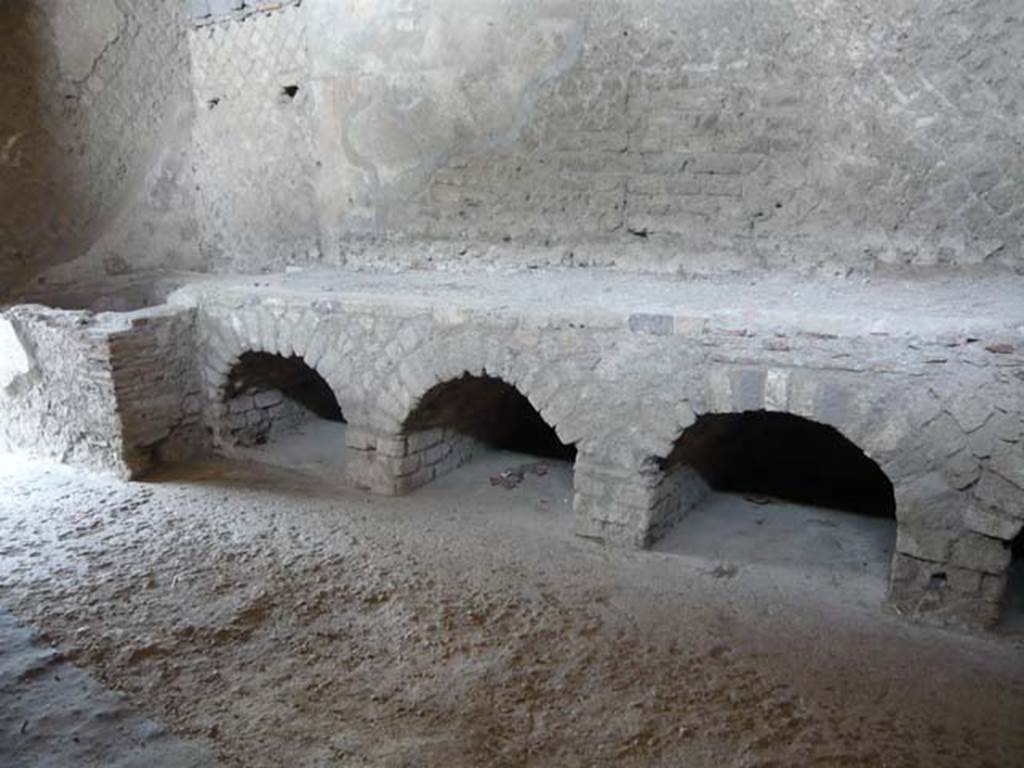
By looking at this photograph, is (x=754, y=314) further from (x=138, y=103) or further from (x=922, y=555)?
(x=138, y=103)

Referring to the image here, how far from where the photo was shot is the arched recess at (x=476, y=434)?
5289mm

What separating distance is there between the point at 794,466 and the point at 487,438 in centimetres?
234

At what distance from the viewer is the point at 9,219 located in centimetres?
654

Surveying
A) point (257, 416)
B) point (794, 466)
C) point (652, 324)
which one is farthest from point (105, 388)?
point (794, 466)

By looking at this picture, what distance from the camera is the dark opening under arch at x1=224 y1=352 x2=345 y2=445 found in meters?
6.04

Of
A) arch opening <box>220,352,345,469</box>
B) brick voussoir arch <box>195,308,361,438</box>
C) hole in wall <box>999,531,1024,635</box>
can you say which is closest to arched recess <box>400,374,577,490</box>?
brick voussoir arch <box>195,308,361,438</box>

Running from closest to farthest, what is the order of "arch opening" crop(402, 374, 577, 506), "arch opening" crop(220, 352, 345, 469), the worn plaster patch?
"arch opening" crop(402, 374, 577, 506)
the worn plaster patch
"arch opening" crop(220, 352, 345, 469)

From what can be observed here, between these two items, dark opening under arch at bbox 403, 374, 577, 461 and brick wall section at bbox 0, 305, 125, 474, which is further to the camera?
brick wall section at bbox 0, 305, 125, 474

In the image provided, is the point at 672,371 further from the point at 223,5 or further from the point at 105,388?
the point at 223,5

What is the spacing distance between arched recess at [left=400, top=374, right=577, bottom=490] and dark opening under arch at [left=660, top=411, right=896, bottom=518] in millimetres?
1124

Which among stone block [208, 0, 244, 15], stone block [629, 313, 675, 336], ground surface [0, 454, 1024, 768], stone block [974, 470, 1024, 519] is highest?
stone block [208, 0, 244, 15]

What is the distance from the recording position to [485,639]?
3.62 m

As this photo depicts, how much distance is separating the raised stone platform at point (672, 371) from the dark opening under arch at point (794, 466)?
490 mm

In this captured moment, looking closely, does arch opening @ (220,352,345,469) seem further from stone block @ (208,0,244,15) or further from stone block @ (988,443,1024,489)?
stone block @ (988,443,1024,489)
